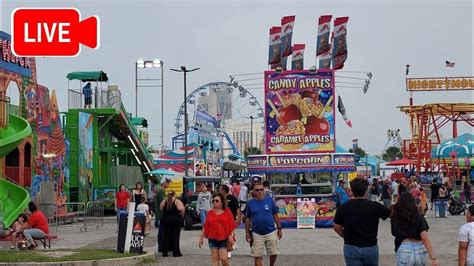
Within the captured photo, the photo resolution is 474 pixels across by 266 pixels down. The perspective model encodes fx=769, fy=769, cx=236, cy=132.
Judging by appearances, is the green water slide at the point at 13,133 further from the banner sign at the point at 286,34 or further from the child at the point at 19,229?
the banner sign at the point at 286,34

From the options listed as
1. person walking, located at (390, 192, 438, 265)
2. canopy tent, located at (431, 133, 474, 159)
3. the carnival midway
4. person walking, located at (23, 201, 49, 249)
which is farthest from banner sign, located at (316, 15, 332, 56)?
person walking, located at (390, 192, 438, 265)

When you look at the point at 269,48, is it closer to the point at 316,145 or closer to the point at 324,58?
the point at 324,58

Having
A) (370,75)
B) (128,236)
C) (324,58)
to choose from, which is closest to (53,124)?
(324,58)

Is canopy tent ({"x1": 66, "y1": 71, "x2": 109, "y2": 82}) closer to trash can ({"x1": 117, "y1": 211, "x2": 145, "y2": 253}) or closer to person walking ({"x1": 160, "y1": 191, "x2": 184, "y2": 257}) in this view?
person walking ({"x1": 160, "y1": 191, "x2": 184, "y2": 257})

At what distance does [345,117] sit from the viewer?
32.4m

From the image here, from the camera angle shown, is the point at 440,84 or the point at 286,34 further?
the point at 440,84

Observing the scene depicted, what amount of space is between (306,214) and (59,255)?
38.2 ft

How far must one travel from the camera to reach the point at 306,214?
80.4ft

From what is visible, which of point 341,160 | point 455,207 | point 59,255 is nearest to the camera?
point 59,255

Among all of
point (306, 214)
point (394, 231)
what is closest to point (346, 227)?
point (394, 231)

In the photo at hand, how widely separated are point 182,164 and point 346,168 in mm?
28797

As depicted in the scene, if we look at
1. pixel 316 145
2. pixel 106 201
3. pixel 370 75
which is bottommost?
pixel 106 201

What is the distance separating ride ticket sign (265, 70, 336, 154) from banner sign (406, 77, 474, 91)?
32.3 m

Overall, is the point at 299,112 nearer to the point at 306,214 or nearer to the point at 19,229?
the point at 306,214
